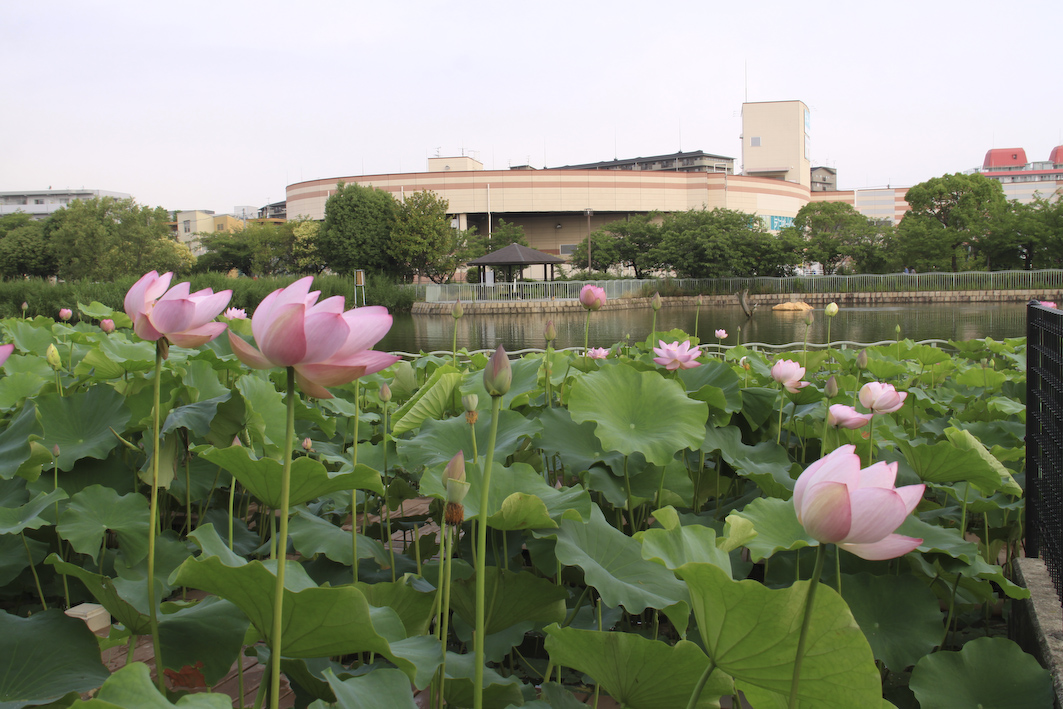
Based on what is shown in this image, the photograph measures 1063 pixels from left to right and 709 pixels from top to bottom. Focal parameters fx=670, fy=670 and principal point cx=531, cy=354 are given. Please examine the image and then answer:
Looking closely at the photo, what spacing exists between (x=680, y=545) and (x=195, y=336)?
25.4 inches

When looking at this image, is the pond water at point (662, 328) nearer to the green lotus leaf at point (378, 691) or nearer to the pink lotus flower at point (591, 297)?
the pink lotus flower at point (591, 297)

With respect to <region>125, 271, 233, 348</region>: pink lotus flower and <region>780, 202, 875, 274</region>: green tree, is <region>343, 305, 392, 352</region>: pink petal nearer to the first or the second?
<region>125, 271, 233, 348</region>: pink lotus flower

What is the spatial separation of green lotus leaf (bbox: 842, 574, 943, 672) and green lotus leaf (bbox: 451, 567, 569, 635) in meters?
0.53

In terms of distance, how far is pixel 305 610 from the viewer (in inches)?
26.2

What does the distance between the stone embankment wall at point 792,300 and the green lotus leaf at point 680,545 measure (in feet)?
70.9

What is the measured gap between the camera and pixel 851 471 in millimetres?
563

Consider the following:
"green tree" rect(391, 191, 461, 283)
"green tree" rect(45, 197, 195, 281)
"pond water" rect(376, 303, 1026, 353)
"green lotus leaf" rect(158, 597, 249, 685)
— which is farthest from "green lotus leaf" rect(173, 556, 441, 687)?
"green tree" rect(391, 191, 461, 283)

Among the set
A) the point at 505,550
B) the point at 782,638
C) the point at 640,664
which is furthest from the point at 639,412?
the point at 782,638

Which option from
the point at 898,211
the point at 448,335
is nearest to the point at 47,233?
the point at 448,335

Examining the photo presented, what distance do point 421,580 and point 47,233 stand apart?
136 feet

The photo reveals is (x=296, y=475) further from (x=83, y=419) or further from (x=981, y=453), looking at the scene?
(x=981, y=453)

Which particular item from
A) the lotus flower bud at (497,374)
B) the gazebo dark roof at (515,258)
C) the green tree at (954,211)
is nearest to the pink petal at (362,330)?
the lotus flower bud at (497,374)

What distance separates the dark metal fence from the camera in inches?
52.1

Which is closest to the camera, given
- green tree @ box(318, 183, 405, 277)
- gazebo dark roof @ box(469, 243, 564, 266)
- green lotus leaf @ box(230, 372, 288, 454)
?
green lotus leaf @ box(230, 372, 288, 454)
